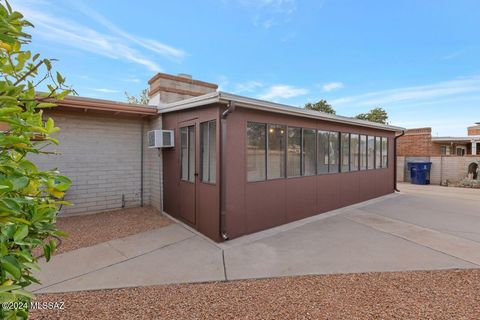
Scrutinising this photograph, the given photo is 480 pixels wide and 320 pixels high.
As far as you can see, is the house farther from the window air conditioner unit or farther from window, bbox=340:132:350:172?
the window air conditioner unit

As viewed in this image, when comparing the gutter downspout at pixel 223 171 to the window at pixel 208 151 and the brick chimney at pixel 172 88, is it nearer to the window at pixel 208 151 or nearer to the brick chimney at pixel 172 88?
the window at pixel 208 151

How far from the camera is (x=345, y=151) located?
Result: 730 centimetres

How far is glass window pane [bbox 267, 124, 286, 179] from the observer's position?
516 centimetres

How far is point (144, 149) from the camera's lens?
6898mm

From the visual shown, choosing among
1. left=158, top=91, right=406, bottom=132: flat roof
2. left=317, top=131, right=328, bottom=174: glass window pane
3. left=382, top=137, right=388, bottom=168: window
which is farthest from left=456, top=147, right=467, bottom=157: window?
left=317, top=131, right=328, bottom=174: glass window pane

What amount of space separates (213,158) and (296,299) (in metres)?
2.74

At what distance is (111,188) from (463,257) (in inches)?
289

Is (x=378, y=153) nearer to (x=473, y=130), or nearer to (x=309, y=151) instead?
(x=309, y=151)

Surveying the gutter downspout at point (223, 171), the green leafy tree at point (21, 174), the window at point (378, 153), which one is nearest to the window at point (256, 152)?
the gutter downspout at point (223, 171)

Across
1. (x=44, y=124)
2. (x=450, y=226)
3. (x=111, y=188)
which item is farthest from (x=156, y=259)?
(x=450, y=226)

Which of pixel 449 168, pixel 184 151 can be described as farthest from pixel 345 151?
pixel 449 168

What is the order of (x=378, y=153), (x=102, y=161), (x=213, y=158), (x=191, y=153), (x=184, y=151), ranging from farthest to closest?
(x=378, y=153) < (x=102, y=161) < (x=184, y=151) < (x=191, y=153) < (x=213, y=158)

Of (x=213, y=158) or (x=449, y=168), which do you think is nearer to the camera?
(x=213, y=158)

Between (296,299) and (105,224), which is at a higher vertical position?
(105,224)
